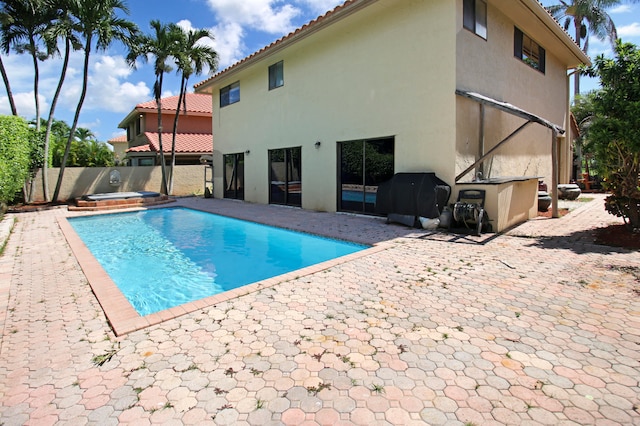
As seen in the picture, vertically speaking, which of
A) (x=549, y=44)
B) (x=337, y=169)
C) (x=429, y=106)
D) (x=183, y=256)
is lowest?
(x=183, y=256)

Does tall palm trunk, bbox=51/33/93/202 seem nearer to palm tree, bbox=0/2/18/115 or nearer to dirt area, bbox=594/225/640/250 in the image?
palm tree, bbox=0/2/18/115

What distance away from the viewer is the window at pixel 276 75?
1532 centimetres

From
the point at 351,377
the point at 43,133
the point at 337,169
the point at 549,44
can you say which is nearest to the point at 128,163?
the point at 43,133

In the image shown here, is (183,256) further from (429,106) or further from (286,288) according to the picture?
(429,106)

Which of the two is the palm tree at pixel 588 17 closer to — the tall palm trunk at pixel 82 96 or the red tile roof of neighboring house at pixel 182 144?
the red tile roof of neighboring house at pixel 182 144

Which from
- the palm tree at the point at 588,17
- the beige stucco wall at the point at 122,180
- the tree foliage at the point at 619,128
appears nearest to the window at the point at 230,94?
the beige stucco wall at the point at 122,180

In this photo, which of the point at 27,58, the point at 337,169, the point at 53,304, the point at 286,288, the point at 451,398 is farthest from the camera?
the point at 27,58

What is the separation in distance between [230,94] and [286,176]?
684 cm

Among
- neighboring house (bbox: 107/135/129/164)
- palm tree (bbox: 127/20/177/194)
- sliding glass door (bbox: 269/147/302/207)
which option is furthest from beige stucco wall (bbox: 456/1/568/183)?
neighboring house (bbox: 107/135/129/164)

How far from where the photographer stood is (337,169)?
502 inches

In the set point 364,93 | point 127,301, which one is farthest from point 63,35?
point 127,301

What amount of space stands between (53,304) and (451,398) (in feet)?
Result: 16.1

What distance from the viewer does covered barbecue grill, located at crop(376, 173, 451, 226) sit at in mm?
9375

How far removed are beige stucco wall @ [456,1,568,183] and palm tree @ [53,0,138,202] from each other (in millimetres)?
15634
